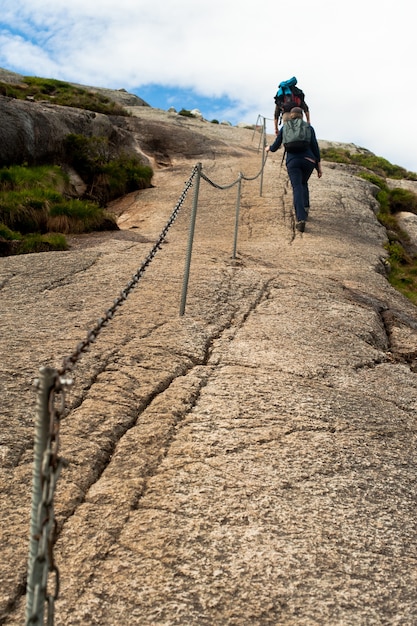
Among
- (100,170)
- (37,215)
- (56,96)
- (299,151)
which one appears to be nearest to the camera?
(37,215)

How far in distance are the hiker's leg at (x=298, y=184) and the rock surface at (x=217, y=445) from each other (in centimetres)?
323

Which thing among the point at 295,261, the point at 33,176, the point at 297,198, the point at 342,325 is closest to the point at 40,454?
the point at 342,325

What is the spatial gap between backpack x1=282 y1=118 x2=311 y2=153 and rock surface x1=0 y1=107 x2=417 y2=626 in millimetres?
3505

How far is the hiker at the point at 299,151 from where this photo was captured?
34.9 ft

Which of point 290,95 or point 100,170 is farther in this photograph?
point 100,170

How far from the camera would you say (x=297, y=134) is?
1062cm

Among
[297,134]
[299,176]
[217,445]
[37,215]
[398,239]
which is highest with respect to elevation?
[297,134]

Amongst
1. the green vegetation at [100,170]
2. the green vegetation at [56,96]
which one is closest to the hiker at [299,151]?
the green vegetation at [100,170]

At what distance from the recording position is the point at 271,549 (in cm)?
304

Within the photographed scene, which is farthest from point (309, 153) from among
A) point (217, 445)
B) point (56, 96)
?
point (56, 96)

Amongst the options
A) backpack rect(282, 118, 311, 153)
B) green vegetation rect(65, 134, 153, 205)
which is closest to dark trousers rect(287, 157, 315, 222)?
backpack rect(282, 118, 311, 153)

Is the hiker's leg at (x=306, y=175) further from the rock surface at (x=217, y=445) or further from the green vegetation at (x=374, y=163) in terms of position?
the green vegetation at (x=374, y=163)

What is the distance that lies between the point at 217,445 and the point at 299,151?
7.96m

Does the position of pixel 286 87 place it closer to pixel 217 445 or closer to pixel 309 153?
pixel 309 153
